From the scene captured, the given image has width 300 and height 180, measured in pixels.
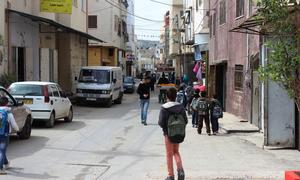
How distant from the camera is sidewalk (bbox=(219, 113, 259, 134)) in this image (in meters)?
18.9

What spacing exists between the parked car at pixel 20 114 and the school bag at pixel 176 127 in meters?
6.45

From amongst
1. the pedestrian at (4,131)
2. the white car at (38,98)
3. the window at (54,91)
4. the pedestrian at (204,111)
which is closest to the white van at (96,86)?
the window at (54,91)

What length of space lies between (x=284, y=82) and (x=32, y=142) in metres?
8.75

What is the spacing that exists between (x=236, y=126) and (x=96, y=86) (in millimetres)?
13550

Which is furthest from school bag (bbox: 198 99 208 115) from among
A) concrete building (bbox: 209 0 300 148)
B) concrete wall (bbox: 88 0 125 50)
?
concrete wall (bbox: 88 0 125 50)

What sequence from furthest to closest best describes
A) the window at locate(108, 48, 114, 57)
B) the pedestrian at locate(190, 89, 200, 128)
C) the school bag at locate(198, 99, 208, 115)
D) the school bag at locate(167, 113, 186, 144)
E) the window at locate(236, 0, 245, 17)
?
the window at locate(108, 48, 114, 57) → the window at locate(236, 0, 245, 17) → the pedestrian at locate(190, 89, 200, 128) → the school bag at locate(198, 99, 208, 115) → the school bag at locate(167, 113, 186, 144)

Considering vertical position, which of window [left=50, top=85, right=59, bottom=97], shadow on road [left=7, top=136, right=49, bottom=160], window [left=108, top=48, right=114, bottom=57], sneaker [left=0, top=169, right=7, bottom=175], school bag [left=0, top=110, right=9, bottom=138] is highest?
window [left=108, top=48, right=114, bottom=57]

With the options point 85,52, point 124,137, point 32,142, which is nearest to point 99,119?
point 124,137

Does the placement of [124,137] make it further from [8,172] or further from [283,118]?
[8,172]

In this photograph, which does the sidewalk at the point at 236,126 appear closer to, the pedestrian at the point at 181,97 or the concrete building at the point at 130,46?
the pedestrian at the point at 181,97

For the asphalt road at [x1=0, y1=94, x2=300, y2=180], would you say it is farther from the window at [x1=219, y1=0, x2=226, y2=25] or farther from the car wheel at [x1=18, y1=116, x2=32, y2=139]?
the window at [x1=219, y1=0, x2=226, y2=25]

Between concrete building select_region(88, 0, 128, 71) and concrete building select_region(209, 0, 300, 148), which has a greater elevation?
concrete building select_region(88, 0, 128, 71)

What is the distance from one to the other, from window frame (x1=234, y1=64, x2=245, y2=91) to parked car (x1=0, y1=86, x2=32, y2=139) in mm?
10086

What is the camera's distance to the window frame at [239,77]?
23203 mm
